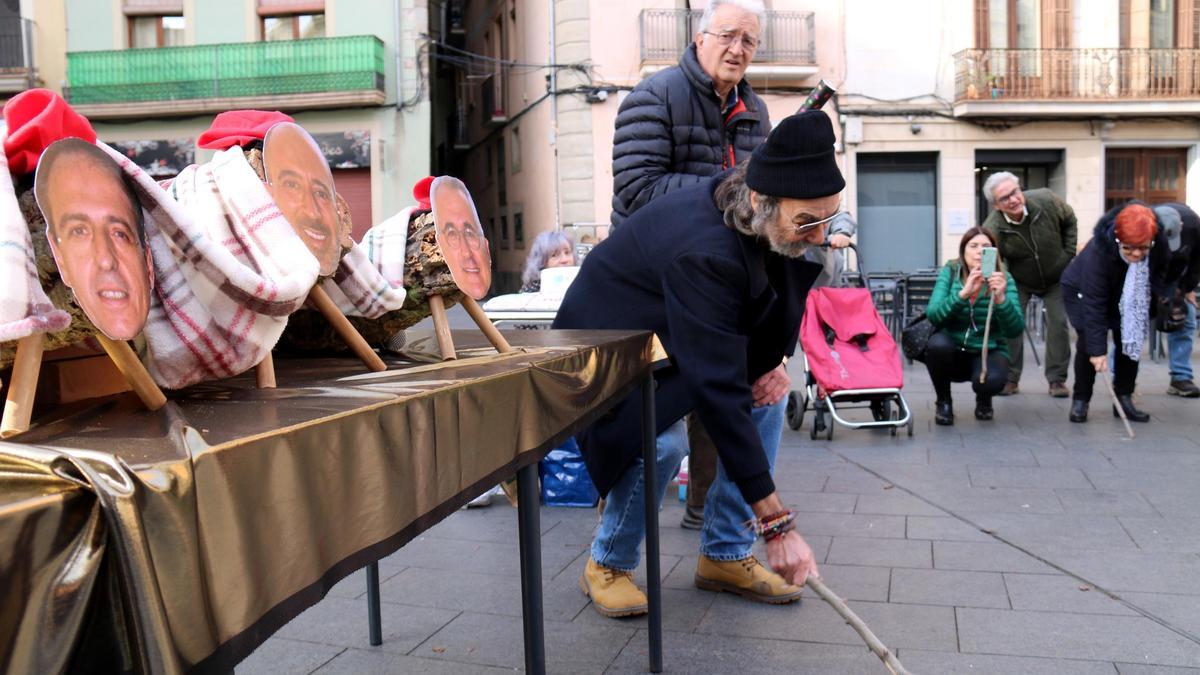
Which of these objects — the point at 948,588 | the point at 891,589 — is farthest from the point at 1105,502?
the point at 891,589

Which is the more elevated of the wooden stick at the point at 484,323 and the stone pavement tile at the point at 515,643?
the wooden stick at the point at 484,323

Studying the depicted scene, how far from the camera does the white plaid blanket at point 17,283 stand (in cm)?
115

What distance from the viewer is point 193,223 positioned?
1.35 meters

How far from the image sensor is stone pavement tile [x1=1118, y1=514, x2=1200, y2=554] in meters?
3.88

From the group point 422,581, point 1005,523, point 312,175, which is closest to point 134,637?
point 312,175

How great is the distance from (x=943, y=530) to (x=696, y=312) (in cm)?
212

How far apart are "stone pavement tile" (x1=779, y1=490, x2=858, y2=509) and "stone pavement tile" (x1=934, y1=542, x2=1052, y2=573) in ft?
2.19

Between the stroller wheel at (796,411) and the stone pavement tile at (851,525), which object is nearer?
the stone pavement tile at (851,525)

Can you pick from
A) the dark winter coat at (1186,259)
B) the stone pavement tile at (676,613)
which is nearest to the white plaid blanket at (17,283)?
the stone pavement tile at (676,613)

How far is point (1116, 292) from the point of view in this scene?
6574 mm

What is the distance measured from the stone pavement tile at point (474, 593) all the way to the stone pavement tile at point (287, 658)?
0.40m

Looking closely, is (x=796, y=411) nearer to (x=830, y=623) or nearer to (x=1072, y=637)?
(x=830, y=623)

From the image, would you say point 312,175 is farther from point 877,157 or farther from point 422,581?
point 877,157

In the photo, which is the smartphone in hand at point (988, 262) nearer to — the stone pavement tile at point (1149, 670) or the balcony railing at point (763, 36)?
the stone pavement tile at point (1149, 670)
